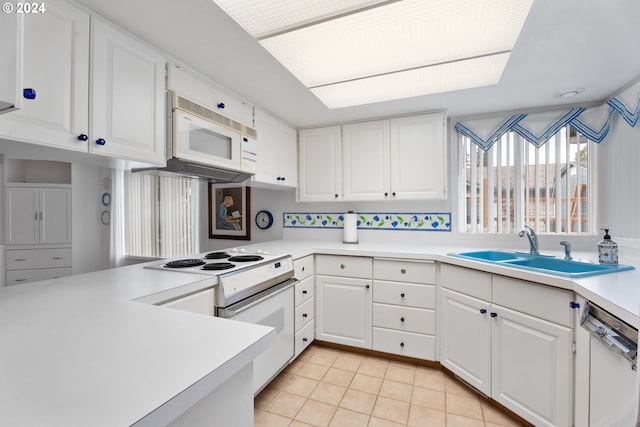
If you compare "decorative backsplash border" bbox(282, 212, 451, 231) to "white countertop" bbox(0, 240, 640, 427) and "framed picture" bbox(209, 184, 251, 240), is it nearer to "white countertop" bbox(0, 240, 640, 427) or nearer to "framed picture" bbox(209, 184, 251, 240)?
"framed picture" bbox(209, 184, 251, 240)

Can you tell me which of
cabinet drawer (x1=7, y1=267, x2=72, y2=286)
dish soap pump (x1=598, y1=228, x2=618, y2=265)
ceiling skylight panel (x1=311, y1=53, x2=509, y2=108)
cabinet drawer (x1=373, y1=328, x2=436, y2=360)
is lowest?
cabinet drawer (x1=373, y1=328, x2=436, y2=360)

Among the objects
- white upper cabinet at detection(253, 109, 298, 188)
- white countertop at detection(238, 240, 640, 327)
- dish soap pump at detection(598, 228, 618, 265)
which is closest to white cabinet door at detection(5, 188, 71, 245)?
white upper cabinet at detection(253, 109, 298, 188)

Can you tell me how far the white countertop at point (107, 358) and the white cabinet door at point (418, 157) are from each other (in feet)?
7.20

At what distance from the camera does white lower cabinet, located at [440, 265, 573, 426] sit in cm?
147

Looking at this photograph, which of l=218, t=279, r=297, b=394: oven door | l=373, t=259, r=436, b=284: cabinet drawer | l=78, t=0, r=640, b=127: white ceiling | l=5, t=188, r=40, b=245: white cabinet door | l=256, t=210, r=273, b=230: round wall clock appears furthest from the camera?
l=256, t=210, r=273, b=230: round wall clock

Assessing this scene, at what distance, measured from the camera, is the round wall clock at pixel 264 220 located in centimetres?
341

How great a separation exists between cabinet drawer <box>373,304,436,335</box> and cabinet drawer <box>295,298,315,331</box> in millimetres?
549

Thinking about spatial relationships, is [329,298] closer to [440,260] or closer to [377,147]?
[440,260]

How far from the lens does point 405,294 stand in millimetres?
2357

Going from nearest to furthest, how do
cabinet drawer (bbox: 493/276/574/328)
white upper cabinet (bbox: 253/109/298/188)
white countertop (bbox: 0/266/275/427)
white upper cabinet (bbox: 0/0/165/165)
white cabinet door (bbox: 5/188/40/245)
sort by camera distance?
1. white countertop (bbox: 0/266/275/427)
2. white upper cabinet (bbox: 0/0/165/165)
3. cabinet drawer (bbox: 493/276/574/328)
4. white cabinet door (bbox: 5/188/40/245)
5. white upper cabinet (bbox: 253/109/298/188)

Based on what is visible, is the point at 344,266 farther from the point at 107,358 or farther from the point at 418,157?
the point at 107,358

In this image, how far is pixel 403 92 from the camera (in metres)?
2.07

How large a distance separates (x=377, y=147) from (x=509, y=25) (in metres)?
1.57

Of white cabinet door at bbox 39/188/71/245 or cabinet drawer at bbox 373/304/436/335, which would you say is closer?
cabinet drawer at bbox 373/304/436/335
